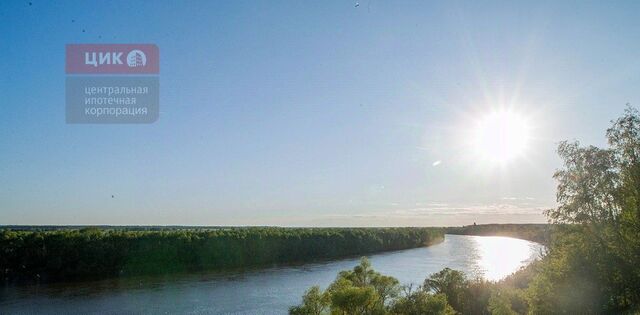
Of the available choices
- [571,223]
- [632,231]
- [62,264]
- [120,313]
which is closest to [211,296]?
[120,313]

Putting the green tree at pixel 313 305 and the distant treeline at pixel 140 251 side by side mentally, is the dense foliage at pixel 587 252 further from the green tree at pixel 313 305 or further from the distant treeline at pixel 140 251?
the distant treeline at pixel 140 251

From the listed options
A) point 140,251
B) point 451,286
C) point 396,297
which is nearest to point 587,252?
point 396,297

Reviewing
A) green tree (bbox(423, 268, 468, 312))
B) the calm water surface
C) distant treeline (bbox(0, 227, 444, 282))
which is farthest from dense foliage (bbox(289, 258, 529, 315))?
distant treeline (bbox(0, 227, 444, 282))

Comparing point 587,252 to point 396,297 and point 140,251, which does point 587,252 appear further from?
point 140,251

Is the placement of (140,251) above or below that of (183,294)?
above

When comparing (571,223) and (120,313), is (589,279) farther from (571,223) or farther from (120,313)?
(120,313)

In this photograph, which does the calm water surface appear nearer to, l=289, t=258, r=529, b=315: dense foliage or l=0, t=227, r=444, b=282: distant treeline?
l=0, t=227, r=444, b=282: distant treeline
